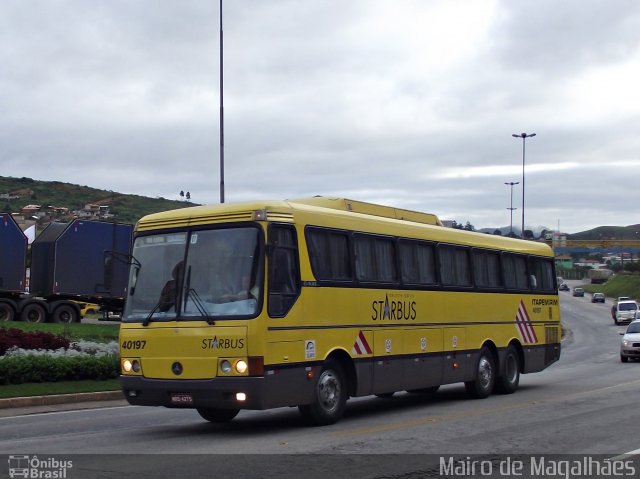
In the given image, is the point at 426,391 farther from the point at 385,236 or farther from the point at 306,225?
the point at 306,225

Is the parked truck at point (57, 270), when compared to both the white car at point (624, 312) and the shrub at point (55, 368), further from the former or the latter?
the white car at point (624, 312)

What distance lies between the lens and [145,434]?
13.4 metres

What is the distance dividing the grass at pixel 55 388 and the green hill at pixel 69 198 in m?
73.7

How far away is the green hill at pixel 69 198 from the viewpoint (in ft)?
321

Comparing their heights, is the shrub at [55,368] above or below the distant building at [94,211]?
below

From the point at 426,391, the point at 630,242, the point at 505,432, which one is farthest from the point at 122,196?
the point at 505,432

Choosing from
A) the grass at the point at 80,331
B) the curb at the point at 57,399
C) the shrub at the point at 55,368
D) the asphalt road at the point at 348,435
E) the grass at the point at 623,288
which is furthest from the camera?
the grass at the point at 623,288

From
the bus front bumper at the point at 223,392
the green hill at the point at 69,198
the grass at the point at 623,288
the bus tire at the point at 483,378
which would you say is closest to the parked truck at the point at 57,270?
the bus tire at the point at 483,378

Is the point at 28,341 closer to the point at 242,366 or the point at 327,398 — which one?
the point at 327,398

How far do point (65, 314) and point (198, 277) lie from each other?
26.5 metres

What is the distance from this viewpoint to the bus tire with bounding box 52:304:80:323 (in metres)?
37.7

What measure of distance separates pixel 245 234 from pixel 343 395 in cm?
304

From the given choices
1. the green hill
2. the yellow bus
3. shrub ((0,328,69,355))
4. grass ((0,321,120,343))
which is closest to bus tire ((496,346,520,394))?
the yellow bus

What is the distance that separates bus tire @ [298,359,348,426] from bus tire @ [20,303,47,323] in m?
25.4
